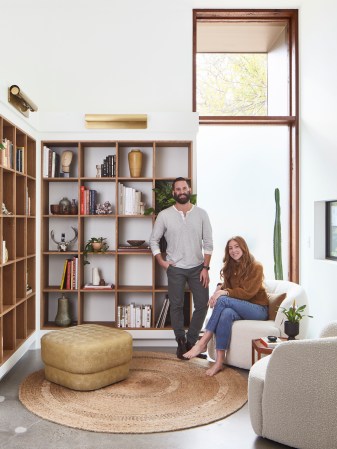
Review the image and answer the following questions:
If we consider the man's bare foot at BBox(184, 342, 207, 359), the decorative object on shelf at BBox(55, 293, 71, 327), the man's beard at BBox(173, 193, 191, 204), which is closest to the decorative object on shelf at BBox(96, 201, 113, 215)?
the man's beard at BBox(173, 193, 191, 204)

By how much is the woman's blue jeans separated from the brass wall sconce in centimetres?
248

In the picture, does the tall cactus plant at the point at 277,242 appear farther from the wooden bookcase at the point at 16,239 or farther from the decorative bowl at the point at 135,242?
the wooden bookcase at the point at 16,239

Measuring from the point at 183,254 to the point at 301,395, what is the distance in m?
2.42

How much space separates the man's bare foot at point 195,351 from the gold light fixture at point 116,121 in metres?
2.36

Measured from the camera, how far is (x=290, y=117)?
5.91 m

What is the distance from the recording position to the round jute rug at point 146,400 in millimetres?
3213

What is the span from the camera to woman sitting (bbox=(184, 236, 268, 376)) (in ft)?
14.3

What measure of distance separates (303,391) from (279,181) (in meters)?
3.69

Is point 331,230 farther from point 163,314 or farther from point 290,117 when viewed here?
point 163,314

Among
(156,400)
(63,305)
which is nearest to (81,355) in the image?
(156,400)

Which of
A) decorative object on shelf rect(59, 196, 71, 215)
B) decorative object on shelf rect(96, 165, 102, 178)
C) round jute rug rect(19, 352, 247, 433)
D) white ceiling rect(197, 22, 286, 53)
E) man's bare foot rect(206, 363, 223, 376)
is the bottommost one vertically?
round jute rug rect(19, 352, 247, 433)

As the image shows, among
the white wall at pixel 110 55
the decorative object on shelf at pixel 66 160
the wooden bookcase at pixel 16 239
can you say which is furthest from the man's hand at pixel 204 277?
the decorative object on shelf at pixel 66 160

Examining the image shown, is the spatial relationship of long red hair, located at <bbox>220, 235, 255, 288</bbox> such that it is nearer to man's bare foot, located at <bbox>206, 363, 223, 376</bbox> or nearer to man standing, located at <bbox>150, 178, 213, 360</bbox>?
man standing, located at <bbox>150, 178, 213, 360</bbox>

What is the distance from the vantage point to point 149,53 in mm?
5754
